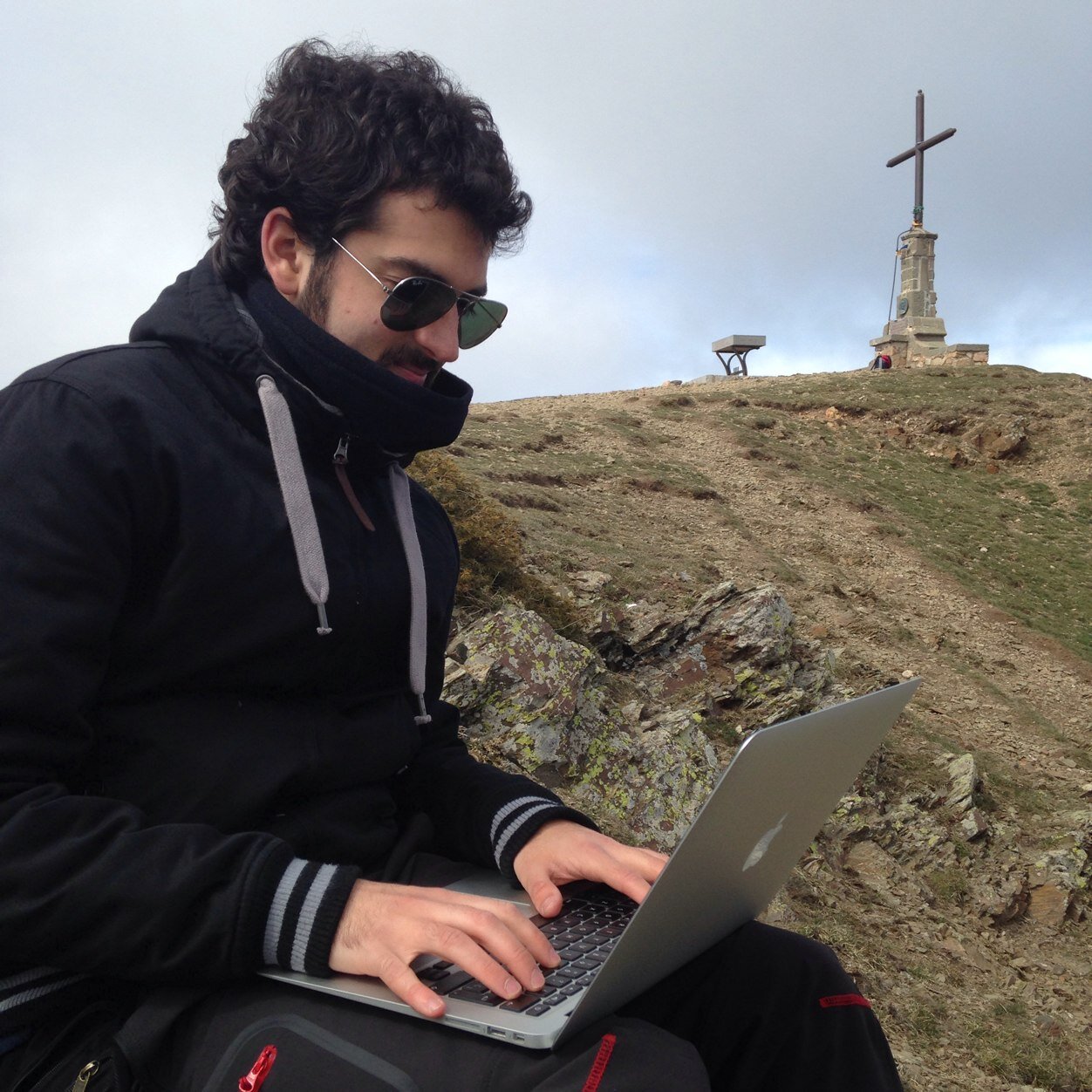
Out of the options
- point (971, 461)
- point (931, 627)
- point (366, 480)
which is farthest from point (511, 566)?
point (971, 461)

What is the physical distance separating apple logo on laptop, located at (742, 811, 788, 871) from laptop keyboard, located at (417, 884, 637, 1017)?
251mm

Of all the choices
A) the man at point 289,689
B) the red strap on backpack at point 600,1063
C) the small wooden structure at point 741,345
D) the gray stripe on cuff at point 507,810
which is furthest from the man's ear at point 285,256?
the small wooden structure at point 741,345

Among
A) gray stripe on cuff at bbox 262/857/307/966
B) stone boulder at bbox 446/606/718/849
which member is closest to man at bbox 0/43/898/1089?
gray stripe on cuff at bbox 262/857/307/966

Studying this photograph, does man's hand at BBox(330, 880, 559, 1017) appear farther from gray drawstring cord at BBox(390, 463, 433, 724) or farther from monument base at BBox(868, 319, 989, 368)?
monument base at BBox(868, 319, 989, 368)

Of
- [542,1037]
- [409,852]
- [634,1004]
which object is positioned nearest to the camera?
[542,1037]

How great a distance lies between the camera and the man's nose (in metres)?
1.90

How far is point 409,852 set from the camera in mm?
1884

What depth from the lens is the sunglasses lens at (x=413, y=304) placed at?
72.4 inches

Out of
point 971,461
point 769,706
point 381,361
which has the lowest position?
point 769,706

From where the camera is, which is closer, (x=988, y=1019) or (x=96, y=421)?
(x=96, y=421)

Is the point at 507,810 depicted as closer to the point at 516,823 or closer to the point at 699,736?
the point at 516,823

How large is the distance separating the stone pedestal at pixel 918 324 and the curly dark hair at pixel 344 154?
31.0m

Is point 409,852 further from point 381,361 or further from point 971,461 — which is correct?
point 971,461

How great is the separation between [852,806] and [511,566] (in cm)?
268
